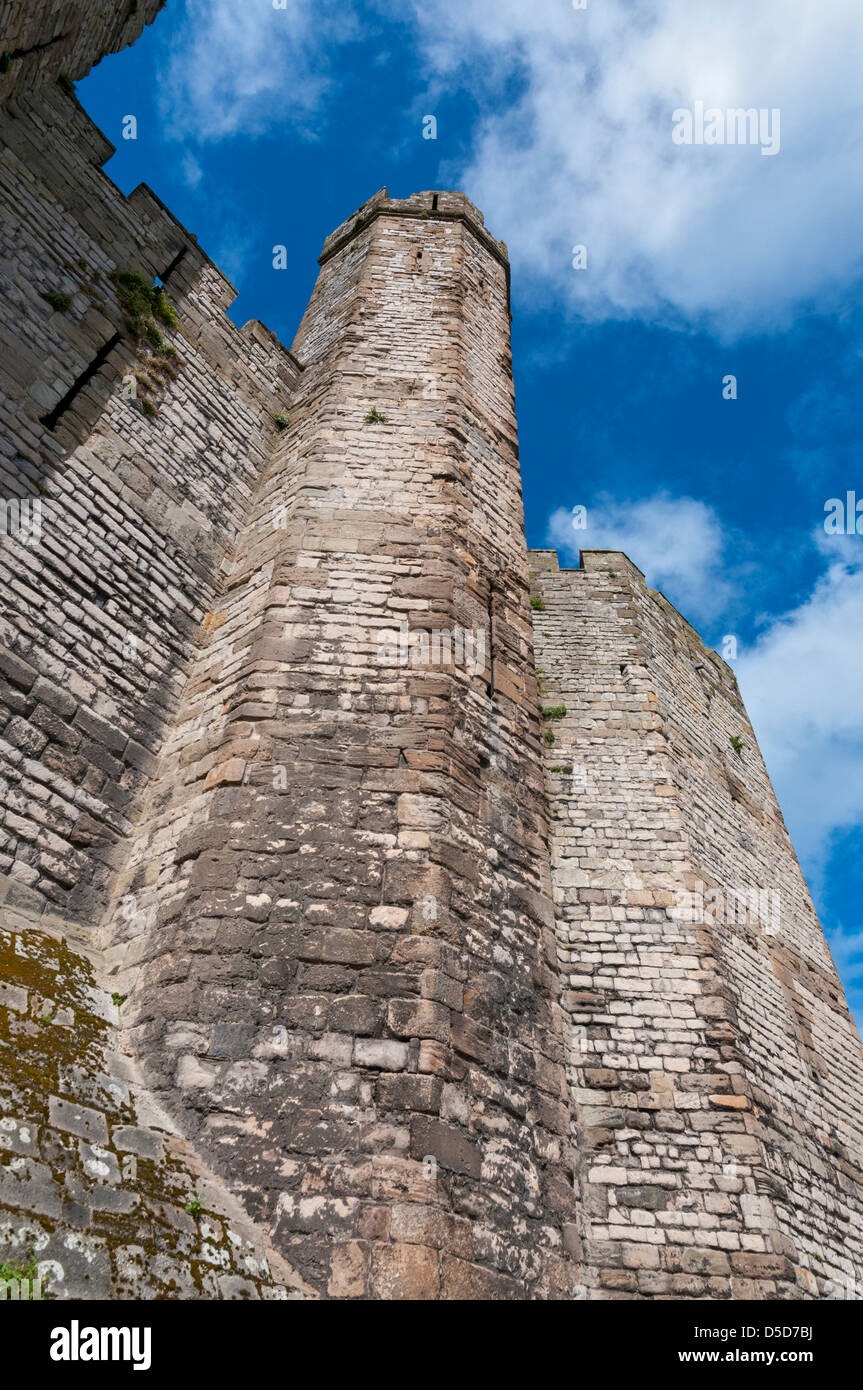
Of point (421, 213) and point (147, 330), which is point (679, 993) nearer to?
point (147, 330)

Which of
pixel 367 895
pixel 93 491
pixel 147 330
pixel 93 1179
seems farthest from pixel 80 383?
pixel 93 1179

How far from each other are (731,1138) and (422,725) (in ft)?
12.0

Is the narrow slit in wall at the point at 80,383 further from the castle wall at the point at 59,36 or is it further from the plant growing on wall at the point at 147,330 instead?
the castle wall at the point at 59,36

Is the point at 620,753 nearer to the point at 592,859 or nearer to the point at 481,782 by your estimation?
the point at 592,859

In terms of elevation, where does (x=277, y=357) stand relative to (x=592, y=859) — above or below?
above

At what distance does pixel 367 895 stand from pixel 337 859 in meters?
0.28

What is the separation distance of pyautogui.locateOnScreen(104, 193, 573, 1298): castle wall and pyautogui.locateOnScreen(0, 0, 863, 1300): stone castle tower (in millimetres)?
23

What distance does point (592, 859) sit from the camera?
23.4 feet

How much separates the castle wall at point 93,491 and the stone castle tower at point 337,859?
31mm

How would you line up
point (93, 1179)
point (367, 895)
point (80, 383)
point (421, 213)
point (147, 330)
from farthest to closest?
point (421, 213), point (147, 330), point (80, 383), point (367, 895), point (93, 1179)

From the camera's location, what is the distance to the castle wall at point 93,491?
16.3 ft

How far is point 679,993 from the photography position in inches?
246

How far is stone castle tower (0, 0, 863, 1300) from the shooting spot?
351cm

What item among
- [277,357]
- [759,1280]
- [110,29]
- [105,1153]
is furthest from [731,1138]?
[110,29]
